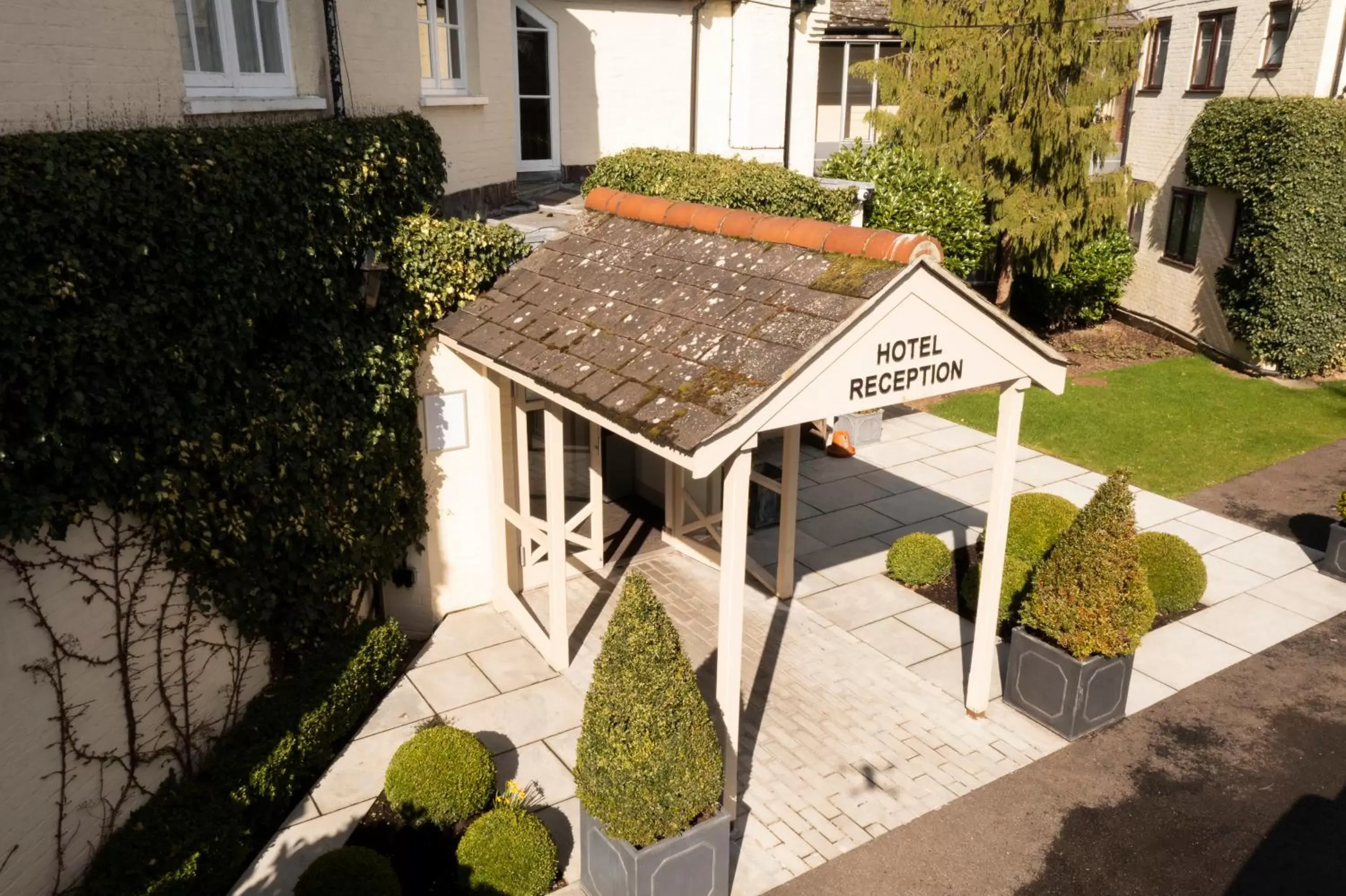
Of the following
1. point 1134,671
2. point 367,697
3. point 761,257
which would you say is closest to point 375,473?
point 367,697

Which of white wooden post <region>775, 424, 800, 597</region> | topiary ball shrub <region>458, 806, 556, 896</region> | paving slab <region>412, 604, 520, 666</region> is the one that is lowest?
paving slab <region>412, 604, 520, 666</region>

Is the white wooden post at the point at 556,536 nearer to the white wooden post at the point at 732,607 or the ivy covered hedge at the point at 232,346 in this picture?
the ivy covered hedge at the point at 232,346

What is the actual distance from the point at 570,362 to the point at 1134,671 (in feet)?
21.6

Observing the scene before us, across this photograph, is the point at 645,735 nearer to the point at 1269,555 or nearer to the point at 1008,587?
the point at 1008,587

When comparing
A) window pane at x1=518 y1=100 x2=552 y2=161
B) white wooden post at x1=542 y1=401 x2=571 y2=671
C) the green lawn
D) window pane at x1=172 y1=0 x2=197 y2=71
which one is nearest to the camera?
window pane at x1=172 y1=0 x2=197 y2=71

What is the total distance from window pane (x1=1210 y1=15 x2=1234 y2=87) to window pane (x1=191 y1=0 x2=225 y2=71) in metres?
21.1

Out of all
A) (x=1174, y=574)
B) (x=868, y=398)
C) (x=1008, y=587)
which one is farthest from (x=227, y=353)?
(x=1174, y=574)

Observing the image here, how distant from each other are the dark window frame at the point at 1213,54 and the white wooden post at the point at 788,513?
681 inches

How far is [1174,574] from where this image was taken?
10.9m

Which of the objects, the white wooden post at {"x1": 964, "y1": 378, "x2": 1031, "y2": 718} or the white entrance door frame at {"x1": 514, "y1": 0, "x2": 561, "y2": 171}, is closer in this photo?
the white wooden post at {"x1": 964, "y1": 378, "x2": 1031, "y2": 718}

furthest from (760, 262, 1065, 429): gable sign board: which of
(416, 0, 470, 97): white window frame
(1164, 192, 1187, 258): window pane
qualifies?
(1164, 192, 1187, 258): window pane

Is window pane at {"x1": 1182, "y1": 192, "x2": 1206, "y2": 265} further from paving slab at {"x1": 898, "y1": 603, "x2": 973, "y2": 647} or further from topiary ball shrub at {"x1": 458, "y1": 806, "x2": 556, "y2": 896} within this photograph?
topiary ball shrub at {"x1": 458, "y1": 806, "x2": 556, "y2": 896}

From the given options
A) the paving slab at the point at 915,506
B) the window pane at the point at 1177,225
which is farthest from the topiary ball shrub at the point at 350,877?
the window pane at the point at 1177,225

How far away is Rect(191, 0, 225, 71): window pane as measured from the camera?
8.45 meters
